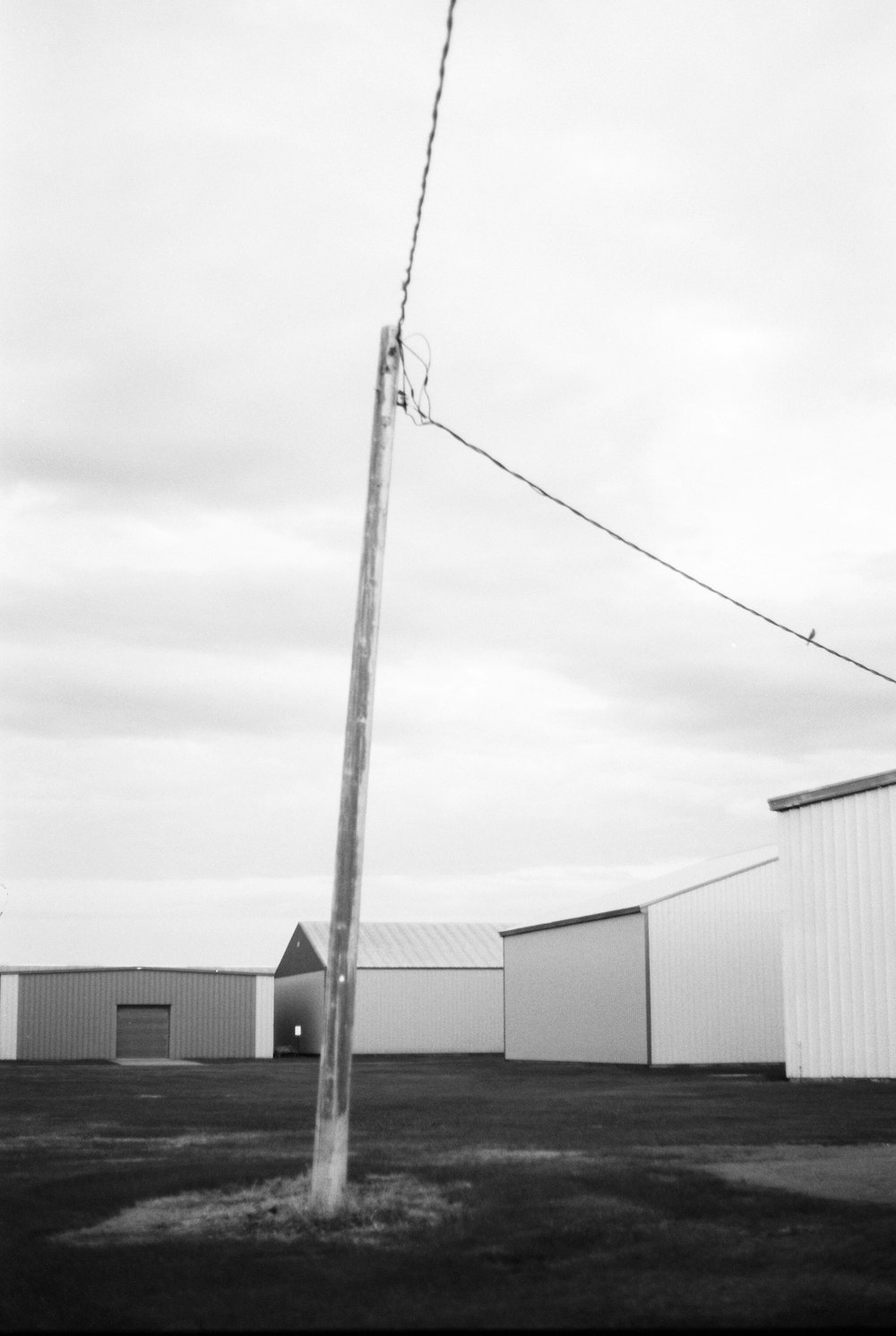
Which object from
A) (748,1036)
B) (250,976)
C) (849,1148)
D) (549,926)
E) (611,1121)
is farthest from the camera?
(250,976)

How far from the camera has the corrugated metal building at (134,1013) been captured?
55344mm

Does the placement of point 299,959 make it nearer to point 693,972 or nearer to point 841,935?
point 693,972

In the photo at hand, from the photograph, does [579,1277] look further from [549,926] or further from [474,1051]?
[474,1051]

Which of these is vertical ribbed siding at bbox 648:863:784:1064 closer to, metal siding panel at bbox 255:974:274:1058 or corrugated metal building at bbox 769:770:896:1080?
corrugated metal building at bbox 769:770:896:1080

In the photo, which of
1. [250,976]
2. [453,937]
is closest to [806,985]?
[250,976]

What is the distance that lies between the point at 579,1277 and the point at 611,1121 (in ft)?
35.4

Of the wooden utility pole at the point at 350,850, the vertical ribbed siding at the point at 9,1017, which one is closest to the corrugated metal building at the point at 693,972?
the vertical ribbed siding at the point at 9,1017

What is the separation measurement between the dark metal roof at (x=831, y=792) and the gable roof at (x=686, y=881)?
10.7 m

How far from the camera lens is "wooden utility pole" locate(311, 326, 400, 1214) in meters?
10.5

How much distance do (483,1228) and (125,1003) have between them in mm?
48899

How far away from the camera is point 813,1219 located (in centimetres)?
1007

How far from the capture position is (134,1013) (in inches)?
2224

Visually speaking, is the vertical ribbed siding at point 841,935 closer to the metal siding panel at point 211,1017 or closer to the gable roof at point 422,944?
the metal siding panel at point 211,1017

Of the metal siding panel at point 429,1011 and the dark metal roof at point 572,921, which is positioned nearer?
the dark metal roof at point 572,921
